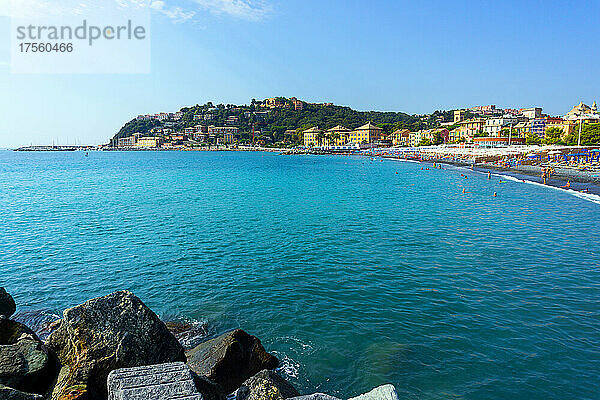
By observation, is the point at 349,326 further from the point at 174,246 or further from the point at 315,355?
the point at 174,246

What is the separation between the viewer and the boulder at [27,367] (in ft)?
18.4

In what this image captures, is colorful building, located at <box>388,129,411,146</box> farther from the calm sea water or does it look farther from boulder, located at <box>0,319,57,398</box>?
boulder, located at <box>0,319,57,398</box>

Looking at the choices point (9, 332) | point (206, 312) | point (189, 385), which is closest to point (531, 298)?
point (206, 312)

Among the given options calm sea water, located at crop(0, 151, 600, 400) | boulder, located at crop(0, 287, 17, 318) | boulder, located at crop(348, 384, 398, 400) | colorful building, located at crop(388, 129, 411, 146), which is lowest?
calm sea water, located at crop(0, 151, 600, 400)

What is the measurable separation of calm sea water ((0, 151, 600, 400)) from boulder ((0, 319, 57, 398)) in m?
4.06

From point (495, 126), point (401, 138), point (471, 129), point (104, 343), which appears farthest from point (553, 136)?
point (104, 343)

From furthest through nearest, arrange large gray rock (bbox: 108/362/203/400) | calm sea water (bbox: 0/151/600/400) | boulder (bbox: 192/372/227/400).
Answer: calm sea water (bbox: 0/151/600/400) → boulder (bbox: 192/372/227/400) → large gray rock (bbox: 108/362/203/400)

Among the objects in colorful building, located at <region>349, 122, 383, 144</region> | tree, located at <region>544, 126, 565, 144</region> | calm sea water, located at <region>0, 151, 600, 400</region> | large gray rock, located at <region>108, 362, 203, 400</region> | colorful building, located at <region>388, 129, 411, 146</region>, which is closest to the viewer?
large gray rock, located at <region>108, 362, 203, 400</region>

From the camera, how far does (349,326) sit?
9.87 m

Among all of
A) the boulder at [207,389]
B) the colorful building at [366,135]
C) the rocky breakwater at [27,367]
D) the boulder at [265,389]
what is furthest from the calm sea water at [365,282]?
the colorful building at [366,135]

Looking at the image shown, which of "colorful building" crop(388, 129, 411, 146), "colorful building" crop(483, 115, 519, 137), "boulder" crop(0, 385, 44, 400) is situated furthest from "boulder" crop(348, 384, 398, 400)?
"colorful building" crop(388, 129, 411, 146)

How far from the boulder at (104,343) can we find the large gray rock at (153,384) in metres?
2.11

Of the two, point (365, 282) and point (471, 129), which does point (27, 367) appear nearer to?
point (365, 282)

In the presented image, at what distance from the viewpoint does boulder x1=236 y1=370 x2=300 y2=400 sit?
5.85 metres
